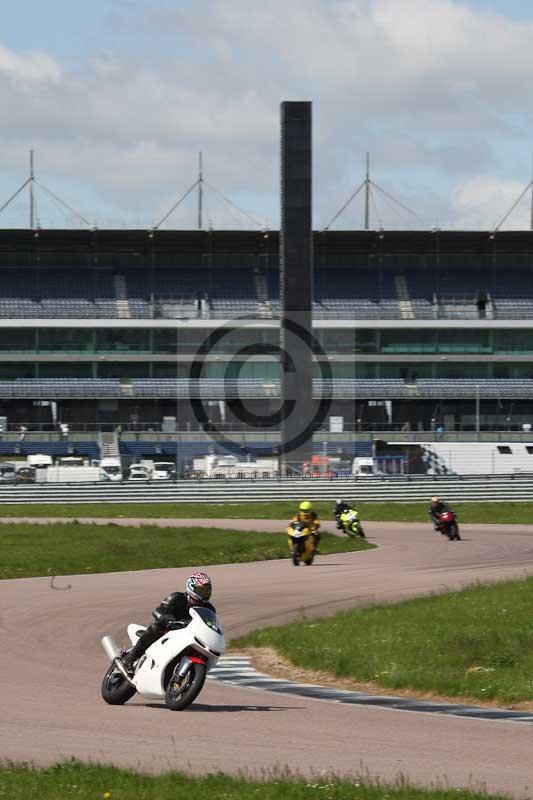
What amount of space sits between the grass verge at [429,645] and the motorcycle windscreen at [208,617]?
10.4 ft

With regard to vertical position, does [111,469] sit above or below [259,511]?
above

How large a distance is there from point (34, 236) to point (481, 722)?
8117 cm

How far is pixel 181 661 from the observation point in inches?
500

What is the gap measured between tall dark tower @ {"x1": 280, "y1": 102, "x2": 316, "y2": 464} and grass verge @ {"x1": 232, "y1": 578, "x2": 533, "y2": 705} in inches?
2000

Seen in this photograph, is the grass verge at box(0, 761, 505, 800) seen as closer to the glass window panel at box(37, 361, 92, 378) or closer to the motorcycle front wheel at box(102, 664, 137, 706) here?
the motorcycle front wheel at box(102, 664, 137, 706)

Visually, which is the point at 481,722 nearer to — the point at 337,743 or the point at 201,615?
the point at 337,743

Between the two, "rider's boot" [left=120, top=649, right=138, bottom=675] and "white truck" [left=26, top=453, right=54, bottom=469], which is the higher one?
"white truck" [left=26, top=453, right=54, bottom=469]

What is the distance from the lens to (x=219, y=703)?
13.5 metres

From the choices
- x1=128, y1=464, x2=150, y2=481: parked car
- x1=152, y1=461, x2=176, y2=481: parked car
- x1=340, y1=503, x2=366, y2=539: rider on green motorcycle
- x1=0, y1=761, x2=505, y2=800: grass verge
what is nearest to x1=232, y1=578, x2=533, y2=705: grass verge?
x1=0, y1=761, x2=505, y2=800: grass verge

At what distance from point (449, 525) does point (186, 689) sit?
2579 centimetres

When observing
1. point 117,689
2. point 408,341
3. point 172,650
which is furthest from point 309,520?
point 408,341

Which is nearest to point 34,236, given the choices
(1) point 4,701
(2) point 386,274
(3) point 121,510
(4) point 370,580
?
(2) point 386,274

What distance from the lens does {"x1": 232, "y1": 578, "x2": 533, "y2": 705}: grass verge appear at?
1470 cm

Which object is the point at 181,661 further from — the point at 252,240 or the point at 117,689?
the point at 252,240
